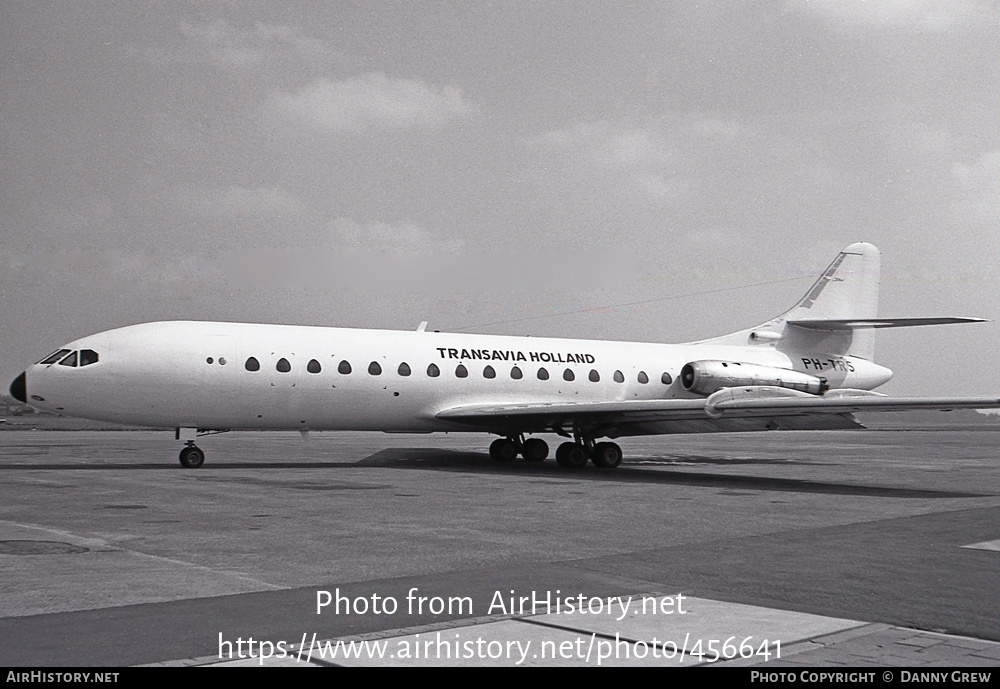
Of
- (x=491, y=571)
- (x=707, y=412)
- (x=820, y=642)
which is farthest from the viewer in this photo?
→ (x=707, y=412)

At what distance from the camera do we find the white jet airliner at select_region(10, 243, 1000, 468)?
2098 centimetres

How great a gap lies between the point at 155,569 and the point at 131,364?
13.7 m

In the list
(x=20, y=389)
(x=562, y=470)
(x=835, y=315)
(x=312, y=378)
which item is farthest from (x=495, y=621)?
(x=835, y=315)

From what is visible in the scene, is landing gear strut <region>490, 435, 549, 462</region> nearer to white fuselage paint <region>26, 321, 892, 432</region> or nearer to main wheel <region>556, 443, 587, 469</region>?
white fuselage paint <region>26, 321, 892, 432</region>

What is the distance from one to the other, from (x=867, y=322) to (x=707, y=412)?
9.72 meters

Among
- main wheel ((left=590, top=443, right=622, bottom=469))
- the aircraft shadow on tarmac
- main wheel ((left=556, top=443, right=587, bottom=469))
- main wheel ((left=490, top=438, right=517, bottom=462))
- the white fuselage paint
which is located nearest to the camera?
the aircraft shadow on tarmac

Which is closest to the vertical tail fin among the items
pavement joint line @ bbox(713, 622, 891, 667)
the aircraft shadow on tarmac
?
the aircraft shadow on tarmac

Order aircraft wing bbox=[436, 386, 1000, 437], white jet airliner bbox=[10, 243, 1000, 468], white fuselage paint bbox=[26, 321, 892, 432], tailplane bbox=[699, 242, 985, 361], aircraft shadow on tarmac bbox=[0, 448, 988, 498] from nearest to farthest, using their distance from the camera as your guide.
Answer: aircraft shadow on tarmac bbox=[0, 448, 988, 498] < aircraft wing bbox=[436, 386, 1000, 437] < white jet airliner bbox=[10, 243, 1000, 468] < white fuselage paint bbox=[26, 321, 892, 432] < tailplane bbox=[699, 242, 985, 361]

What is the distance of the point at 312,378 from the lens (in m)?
22.7

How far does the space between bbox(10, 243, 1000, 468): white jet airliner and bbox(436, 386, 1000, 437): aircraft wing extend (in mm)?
40

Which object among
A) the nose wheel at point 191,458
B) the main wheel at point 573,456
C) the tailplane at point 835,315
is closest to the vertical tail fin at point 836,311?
the tailplane at point 835,315

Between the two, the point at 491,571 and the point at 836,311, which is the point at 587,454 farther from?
the point at 491,571

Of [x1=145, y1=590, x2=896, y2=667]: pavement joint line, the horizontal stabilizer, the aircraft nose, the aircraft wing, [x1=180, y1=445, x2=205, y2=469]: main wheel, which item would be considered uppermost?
the horizontal stabilizer
